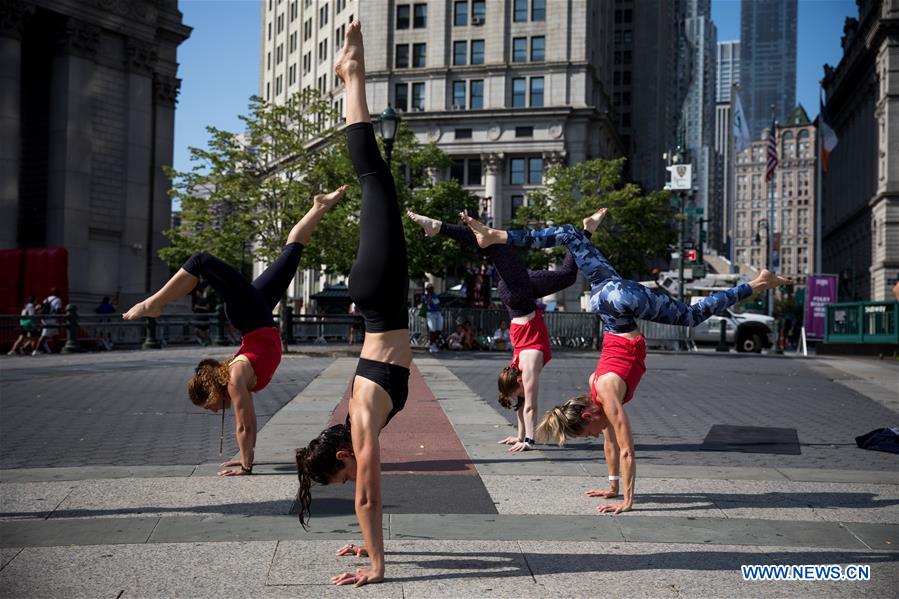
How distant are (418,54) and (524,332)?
69239 mm

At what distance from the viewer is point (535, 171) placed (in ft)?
242

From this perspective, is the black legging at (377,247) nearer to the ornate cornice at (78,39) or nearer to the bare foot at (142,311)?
the bare foot at (142,311)

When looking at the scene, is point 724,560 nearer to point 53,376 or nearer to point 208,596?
point 208,596

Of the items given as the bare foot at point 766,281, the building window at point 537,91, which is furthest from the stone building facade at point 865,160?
the bare foot at point 766,281

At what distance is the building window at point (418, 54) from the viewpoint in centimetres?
7525

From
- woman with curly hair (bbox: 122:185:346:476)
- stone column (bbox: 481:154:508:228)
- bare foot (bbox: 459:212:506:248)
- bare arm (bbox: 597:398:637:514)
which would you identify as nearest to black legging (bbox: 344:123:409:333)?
bare foot (bbox: 459:212:506:248)

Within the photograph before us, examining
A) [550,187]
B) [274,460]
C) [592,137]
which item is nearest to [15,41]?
[550,187]

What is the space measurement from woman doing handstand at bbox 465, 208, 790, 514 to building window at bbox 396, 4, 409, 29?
72.2 metres

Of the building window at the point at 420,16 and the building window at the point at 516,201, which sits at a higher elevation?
→ the building window at the point at 420,16

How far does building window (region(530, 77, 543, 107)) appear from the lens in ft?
240

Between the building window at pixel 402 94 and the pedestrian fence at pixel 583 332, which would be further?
the building window at pixel 402 94

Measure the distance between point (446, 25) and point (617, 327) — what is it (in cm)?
7145

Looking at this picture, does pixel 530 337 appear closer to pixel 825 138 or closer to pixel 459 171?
pixel 825 138

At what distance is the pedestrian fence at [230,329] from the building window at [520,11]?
1707 inches
